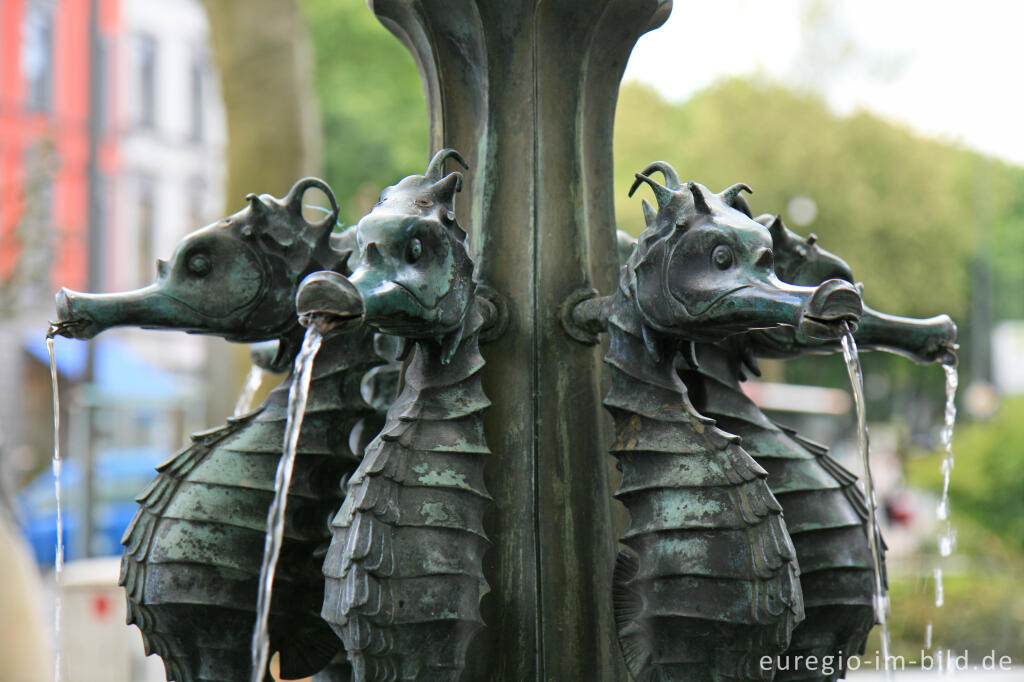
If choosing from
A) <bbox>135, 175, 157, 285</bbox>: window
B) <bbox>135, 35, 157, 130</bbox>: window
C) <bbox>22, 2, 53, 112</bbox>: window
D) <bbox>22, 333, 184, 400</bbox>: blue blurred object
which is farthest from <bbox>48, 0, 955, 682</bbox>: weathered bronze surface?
<bbox>135, 35, 157, 130</bbox>: window

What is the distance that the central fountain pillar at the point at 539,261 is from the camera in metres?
2.50

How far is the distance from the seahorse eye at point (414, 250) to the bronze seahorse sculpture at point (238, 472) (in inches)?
13.1

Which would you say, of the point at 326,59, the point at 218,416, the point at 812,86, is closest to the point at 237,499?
the point at 218,416

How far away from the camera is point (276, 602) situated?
253cm

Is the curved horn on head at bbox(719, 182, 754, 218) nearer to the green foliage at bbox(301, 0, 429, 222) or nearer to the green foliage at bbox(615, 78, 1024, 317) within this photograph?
the green foliage at bbox(301, 0, 429, 222)

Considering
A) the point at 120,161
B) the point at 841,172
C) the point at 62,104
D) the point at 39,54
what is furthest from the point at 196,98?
the point at 841,172

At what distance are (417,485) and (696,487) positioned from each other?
0.48m

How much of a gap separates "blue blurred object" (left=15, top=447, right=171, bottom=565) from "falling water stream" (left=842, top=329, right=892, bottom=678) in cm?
1058

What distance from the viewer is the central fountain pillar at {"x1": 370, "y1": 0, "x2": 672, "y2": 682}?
2.50 meters

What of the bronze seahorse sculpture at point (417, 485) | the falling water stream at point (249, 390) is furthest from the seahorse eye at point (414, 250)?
the falling water stream at point (249, 390)

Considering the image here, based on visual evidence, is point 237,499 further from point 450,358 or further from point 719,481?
point 719,481

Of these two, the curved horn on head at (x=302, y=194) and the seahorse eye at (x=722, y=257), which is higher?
the curved horn on head at (x=302, y=194)

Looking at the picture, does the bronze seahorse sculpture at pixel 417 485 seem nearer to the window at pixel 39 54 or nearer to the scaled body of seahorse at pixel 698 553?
Result: the scaled body of seahorse at pixel 698 553

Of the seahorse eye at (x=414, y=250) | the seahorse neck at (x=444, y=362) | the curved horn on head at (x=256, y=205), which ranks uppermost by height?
the curved horn on head at (x=256, y=205)
